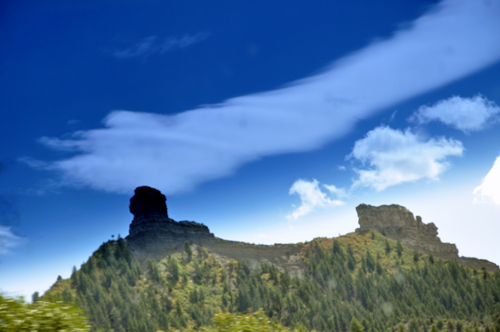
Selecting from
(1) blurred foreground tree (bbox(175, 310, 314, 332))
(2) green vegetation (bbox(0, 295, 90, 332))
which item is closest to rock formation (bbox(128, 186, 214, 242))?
(1) blurred foreground tree (bbox(175, 310, 314, 332))

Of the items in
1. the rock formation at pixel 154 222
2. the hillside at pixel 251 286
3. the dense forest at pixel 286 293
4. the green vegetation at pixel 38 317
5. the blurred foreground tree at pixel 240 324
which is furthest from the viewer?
the rock formation at pixel 154 222


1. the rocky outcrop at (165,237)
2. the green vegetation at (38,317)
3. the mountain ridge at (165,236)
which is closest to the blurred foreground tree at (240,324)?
the green vegetation at (38,317)

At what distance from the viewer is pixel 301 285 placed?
528 feet

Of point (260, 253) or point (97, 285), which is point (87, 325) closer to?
point (97, 285)

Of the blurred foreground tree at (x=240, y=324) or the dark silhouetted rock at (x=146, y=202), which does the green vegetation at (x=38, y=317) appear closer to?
the blurred foreground tree at (x=240, y=324)

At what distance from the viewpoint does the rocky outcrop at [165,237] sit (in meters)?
173

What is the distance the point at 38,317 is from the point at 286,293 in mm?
158551

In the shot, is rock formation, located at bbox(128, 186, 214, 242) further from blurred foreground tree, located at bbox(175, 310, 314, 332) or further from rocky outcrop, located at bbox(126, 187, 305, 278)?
blurred foreground tree, located at bbox(175, 310, 314, 332)

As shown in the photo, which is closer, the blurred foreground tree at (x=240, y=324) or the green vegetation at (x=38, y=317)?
the green vegetation at (x=38, y=317)

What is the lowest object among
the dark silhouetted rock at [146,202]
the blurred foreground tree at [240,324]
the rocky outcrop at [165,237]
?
the blurred foreground tree at [240,324]

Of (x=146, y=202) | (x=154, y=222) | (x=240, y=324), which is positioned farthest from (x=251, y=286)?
(x=240, y=324)

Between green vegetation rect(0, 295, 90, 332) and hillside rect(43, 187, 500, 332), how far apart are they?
108 m

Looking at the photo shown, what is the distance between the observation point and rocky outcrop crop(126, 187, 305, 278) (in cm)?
17275

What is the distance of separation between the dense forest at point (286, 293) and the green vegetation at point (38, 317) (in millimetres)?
105463
